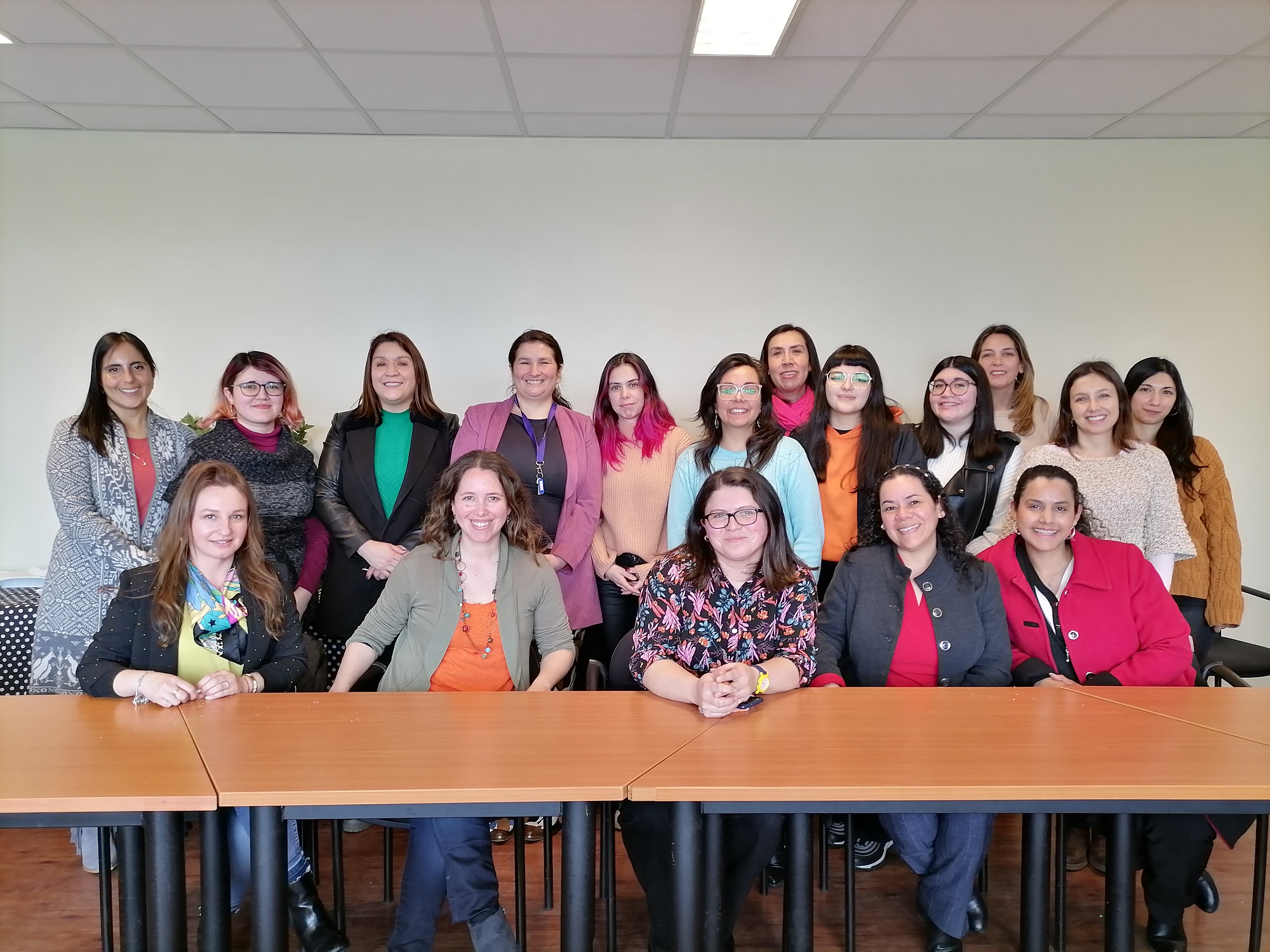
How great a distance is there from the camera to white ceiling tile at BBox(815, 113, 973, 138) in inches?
168

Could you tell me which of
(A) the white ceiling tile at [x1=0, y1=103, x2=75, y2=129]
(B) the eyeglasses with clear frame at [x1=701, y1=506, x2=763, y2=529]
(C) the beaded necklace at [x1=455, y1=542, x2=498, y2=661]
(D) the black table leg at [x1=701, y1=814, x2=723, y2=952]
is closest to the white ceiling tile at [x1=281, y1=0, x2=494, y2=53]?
(A) the white ceiling tile at [x1=0, y1=103, x2=75, y2=129]

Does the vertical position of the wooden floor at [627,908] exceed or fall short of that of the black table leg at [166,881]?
it falls short

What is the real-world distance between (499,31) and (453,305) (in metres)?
1.55

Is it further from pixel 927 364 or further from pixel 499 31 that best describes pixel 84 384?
pixel 927 364

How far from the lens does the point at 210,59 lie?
11.8 ft

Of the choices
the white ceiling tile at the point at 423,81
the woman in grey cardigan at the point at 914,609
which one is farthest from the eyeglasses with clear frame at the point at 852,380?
the white ceiling tile at the point at 423,81

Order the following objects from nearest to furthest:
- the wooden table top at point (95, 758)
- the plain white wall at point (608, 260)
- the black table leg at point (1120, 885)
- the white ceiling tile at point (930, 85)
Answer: the wooden table top at point (95, 758)
the black table leg at point (1120, 885)
the white ceiling tile at point (930, 85)
the plain white wall at point (608, 260)

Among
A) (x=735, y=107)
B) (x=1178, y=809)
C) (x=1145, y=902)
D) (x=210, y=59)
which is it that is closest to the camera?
(x=1178, y=809)

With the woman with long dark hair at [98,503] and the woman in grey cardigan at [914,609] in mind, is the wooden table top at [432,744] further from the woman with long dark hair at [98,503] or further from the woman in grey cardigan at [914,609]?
the woman with long dark hair at [98,503]

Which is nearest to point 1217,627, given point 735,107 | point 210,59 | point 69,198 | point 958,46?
point 958,46

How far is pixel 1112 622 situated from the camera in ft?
8.23

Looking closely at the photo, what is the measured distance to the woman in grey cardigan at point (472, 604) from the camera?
2.38 m

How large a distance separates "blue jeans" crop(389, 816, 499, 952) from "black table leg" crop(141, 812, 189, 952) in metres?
0.52

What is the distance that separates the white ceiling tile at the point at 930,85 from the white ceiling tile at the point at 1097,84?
0.12 meters
